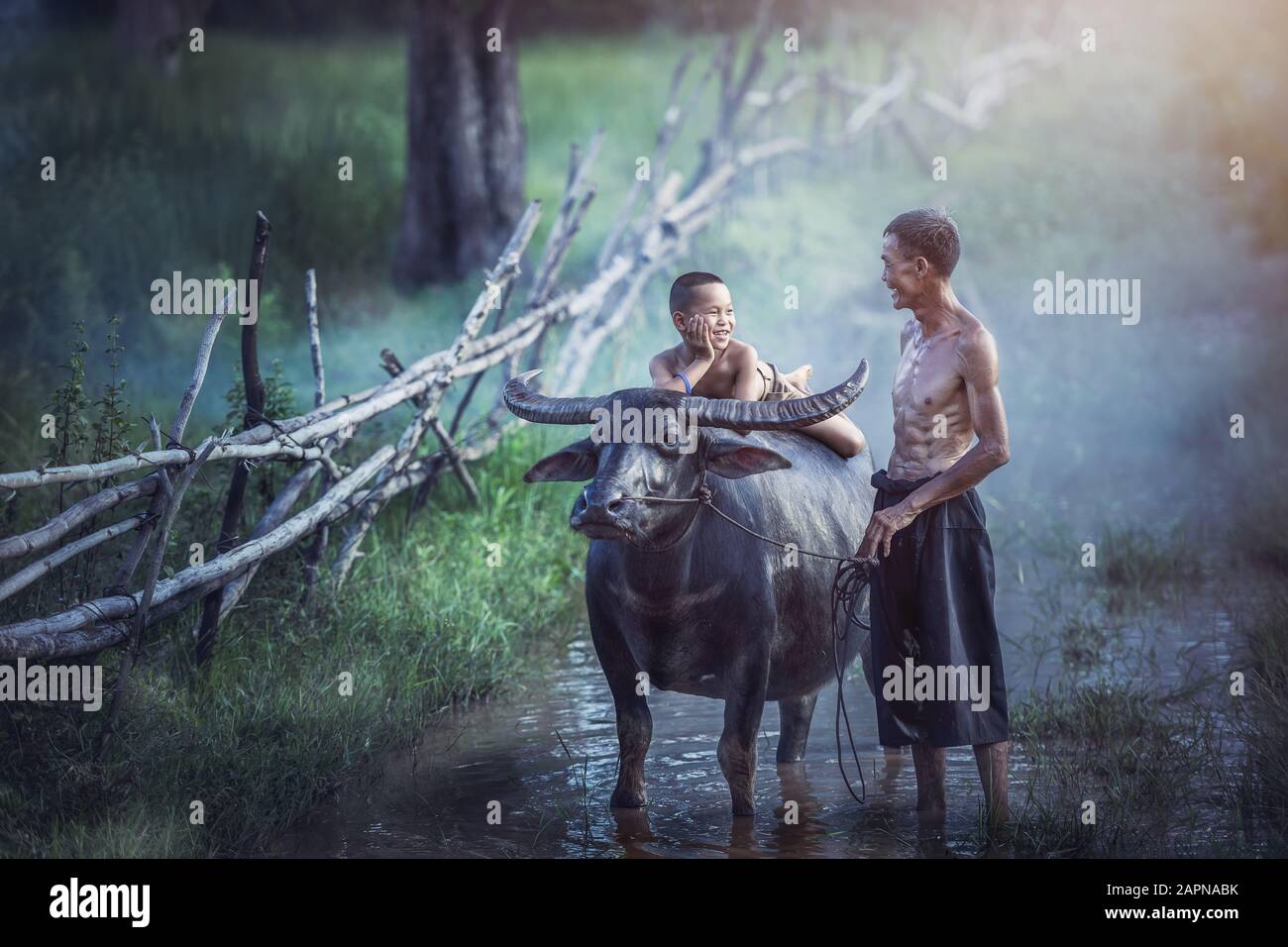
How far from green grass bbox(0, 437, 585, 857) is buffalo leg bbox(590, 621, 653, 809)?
40.7 inches

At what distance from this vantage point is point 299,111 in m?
15.2

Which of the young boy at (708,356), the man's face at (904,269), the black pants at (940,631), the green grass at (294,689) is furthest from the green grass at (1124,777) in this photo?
Result: the green grass at (294,689)

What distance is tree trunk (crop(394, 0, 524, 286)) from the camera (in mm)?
12719

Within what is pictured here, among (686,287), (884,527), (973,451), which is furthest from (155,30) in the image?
(973,451)

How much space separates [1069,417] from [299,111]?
8249mm

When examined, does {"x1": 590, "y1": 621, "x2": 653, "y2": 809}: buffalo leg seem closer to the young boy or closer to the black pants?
the black pants

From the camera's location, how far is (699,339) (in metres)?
5.48

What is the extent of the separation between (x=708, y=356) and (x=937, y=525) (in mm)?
1158

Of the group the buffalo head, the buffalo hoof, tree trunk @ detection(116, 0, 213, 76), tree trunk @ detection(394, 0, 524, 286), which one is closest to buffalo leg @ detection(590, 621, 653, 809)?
the buffalo hoof

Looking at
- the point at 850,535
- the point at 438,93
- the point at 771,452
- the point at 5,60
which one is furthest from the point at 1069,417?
the point at 5,60

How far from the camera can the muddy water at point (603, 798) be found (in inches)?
193
